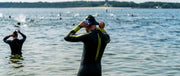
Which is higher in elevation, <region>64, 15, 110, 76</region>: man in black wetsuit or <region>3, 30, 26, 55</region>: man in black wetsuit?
<region>64, 15, 110, 76</region>: man in black wetsuit

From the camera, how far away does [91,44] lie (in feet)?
19.8

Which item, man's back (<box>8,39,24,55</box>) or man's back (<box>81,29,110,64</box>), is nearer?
man's back (<box>81,29,110,64</box>)

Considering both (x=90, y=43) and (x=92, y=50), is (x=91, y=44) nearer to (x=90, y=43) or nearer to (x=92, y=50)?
(x=90, y=43)

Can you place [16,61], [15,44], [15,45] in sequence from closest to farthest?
[15,44] < [15,45] < [16,61]

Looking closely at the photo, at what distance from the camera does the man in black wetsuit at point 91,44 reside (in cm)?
591

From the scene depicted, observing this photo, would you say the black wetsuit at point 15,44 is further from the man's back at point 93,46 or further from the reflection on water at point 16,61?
the man's back at point 93,46

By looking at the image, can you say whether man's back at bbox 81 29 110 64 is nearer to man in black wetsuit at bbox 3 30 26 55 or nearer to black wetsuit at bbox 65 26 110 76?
black wetsuit at bbox 65 26 110 76

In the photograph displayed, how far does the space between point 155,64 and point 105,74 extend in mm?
3187

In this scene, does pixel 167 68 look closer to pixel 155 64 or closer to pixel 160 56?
pixel 155 64

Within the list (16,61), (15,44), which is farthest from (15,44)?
(16,61)

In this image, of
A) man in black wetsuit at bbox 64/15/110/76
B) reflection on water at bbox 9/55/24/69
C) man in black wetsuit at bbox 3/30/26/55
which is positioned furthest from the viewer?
man in black wetsuit at bbox 3/30/26/55

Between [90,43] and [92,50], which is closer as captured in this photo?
[90,43]

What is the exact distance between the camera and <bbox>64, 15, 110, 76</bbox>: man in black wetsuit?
5906 mm

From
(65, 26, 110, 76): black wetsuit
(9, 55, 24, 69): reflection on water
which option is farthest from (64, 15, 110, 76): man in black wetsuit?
(9, 55, 24, 69): reflection on water
